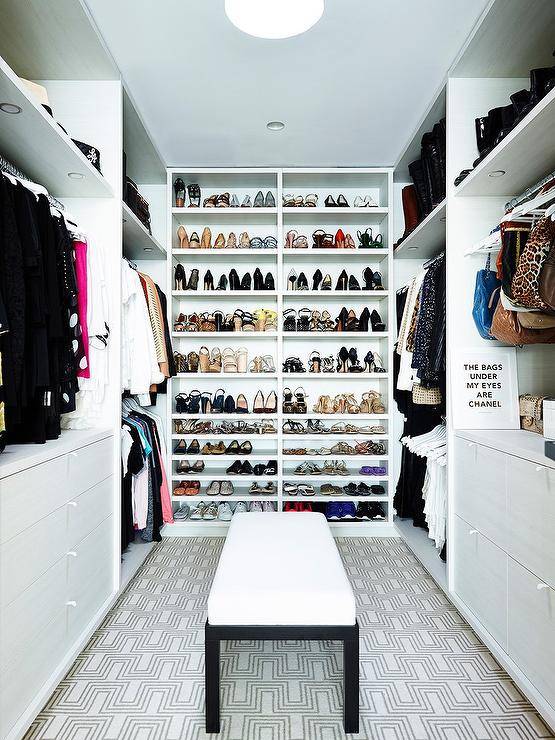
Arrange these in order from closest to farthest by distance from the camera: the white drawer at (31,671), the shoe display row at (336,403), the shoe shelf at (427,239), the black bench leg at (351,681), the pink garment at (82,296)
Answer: the white drawer at (31,671)
the black bench leg at (351,681)
the pink garment at (82,296)
the shoe shelf at (427,239)
the shoe display row at (336,403)

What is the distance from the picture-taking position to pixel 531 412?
2354mm

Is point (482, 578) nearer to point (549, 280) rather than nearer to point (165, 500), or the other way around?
point (549, 280)

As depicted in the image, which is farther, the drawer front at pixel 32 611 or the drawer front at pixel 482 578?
the drawer front at pixel 482 578

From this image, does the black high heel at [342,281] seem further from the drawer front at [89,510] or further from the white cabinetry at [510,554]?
the drawer front at [89,510]

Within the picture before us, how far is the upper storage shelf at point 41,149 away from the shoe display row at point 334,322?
1701 mm

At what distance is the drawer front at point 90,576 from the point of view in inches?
77.9

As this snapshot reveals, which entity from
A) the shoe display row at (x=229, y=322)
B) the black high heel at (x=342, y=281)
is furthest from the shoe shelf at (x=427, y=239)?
the shoe display row at (x=229, y=322)

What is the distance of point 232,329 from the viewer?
3.82 m

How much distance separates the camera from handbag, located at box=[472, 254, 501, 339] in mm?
2363

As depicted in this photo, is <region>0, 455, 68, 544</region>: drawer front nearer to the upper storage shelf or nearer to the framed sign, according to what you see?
the upper storage shelf

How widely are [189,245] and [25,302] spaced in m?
2.24

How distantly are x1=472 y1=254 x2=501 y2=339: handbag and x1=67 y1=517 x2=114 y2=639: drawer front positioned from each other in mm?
2012

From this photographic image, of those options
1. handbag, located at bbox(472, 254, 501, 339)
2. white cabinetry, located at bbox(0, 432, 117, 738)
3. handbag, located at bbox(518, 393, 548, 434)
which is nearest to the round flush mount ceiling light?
handbag, located at bbox(472, 254, 501, 339)

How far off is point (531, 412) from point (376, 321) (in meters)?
1.66
